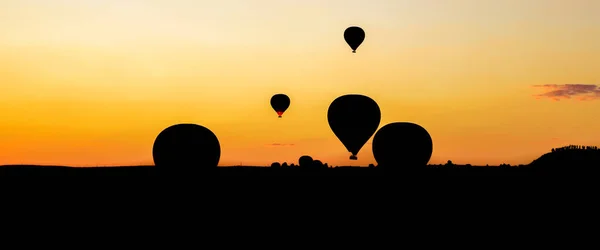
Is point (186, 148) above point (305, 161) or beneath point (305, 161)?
beneath

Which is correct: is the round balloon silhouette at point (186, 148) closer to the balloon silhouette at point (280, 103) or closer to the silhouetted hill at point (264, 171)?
the silhouetted hill at point (264, 171)

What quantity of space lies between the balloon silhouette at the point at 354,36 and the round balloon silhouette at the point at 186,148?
13032 millimetres

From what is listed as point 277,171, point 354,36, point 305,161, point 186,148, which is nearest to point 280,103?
point 305,161

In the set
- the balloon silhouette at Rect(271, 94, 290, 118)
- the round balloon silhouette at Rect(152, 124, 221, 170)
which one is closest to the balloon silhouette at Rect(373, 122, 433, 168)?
the balloon silhouette at Rect(271, 94, 290, 118)

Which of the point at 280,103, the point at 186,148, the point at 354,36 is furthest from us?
the point at 280,103

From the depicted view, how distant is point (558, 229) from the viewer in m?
26.4

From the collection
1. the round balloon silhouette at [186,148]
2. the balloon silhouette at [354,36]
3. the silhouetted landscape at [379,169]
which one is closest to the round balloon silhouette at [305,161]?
the silhouetted landscape at [379,169]

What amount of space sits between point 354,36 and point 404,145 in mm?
7713

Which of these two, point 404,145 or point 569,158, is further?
point 569,158

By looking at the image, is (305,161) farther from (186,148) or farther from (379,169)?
(186,148)

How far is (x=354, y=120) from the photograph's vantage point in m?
55.8

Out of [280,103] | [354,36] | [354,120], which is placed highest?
[354,36]

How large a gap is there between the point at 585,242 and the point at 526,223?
4.34 meters

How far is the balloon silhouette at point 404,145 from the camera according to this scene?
197 feet
